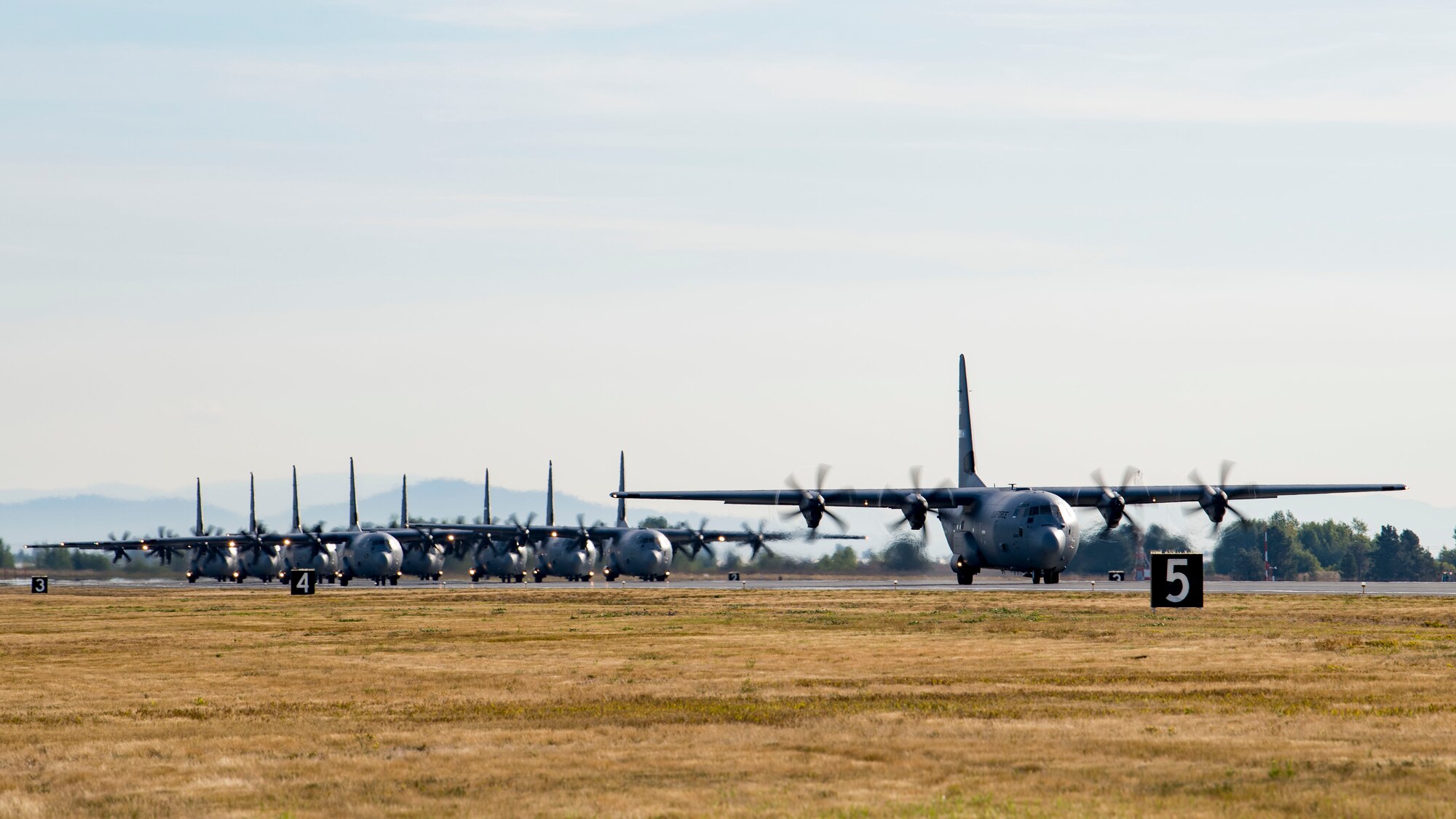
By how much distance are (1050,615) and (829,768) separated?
30491mm

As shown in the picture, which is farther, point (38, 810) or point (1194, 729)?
point (1194, 729)

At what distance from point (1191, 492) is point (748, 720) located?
59.9 meters

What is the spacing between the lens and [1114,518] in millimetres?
76000

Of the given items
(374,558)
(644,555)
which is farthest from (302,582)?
(644,555)

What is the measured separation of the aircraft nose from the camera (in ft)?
223

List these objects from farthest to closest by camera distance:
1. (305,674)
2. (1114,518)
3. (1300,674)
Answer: (1114,518) → (305,674) → (1300,674)

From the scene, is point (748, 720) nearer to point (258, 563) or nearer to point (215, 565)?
point (258, 563)

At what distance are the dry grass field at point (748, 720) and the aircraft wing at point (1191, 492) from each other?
33368mm

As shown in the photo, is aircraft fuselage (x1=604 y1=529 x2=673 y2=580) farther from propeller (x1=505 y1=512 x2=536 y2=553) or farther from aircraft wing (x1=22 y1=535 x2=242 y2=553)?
aircraft wing (x1=22 y1=535 x2=242 y2=553)

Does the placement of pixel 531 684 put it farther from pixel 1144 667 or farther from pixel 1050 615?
pixel 1050 615

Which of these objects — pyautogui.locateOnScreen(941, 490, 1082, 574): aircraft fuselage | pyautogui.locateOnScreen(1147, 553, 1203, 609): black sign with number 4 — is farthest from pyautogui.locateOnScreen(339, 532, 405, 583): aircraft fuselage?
pyautogui.locateOnScreen(1147, 553, 1203, 609): black sign with number 4

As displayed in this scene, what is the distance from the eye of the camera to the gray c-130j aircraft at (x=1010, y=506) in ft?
226

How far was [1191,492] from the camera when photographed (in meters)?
76.0

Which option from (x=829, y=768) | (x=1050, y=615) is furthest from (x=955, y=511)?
(x=829, y=768)
